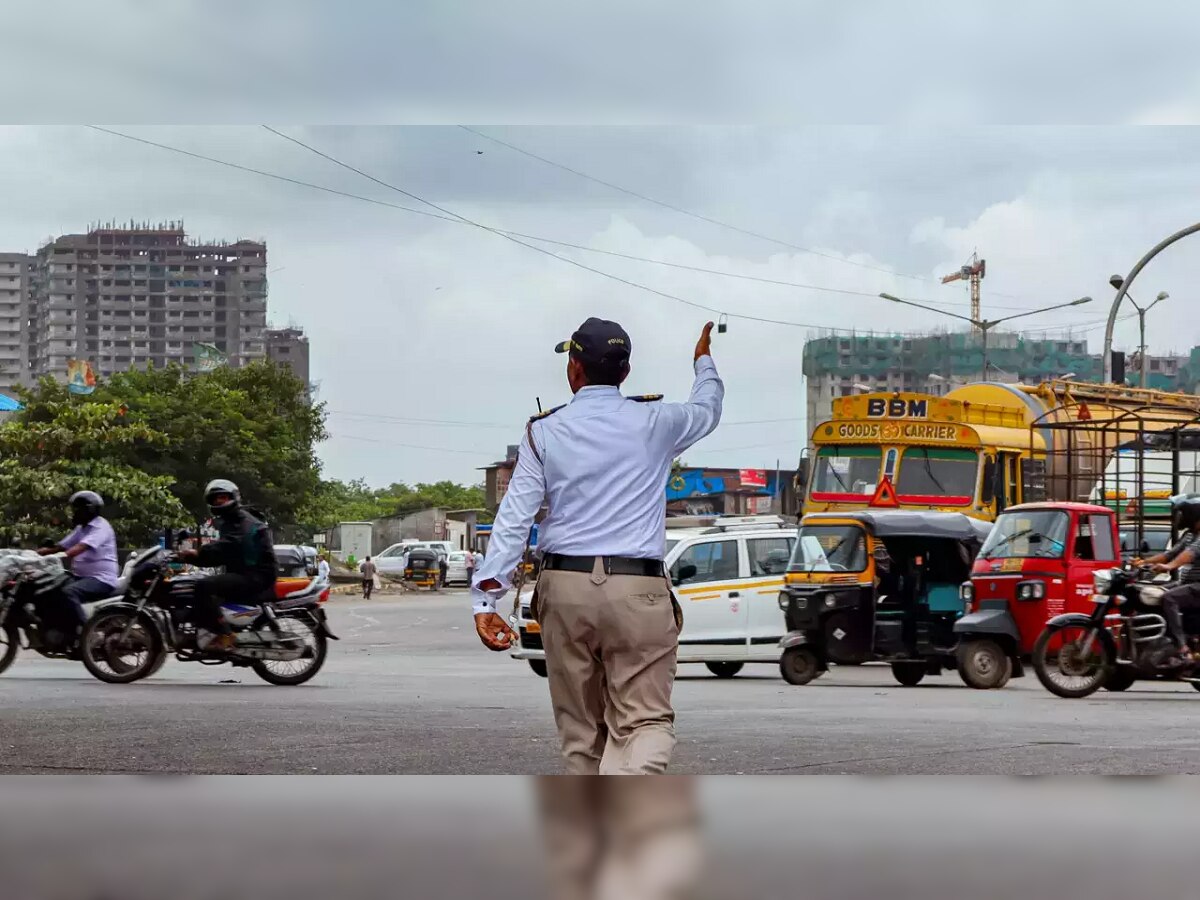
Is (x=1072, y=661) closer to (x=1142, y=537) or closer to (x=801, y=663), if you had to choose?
(x=801, y=663)

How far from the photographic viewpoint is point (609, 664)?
5504 millimetres

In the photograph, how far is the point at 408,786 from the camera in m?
5.19

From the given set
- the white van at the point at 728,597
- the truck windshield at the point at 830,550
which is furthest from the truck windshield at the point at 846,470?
the truck windshield at the point at 830,550

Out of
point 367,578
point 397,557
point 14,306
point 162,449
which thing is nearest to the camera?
point 14,306

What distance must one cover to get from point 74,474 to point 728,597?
22.1 ft

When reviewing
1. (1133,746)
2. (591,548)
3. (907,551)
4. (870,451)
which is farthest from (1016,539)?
(591,548)

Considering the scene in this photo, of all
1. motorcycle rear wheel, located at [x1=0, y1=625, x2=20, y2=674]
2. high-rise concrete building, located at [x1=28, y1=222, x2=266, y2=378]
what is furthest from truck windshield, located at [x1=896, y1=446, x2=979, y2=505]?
high-rise concrete building, located at [x1=28, y1=222, x2=266, y2=378]

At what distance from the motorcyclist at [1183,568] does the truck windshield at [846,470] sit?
6.99m

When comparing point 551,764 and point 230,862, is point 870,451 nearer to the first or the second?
point 551,764

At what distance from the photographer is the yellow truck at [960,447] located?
2177 centimetres

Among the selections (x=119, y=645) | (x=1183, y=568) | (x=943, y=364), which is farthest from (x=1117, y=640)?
(x=119, y=645)

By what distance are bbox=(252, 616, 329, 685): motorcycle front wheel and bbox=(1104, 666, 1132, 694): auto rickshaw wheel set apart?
21.6ft

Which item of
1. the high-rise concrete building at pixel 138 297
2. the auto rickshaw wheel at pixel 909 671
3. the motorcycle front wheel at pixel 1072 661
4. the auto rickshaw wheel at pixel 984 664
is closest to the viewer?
the high-rise concrete building at pixel 138 297

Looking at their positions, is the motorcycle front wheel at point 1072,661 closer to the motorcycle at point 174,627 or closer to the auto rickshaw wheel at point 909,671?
the auto rickshaw wheel at point 909,671
